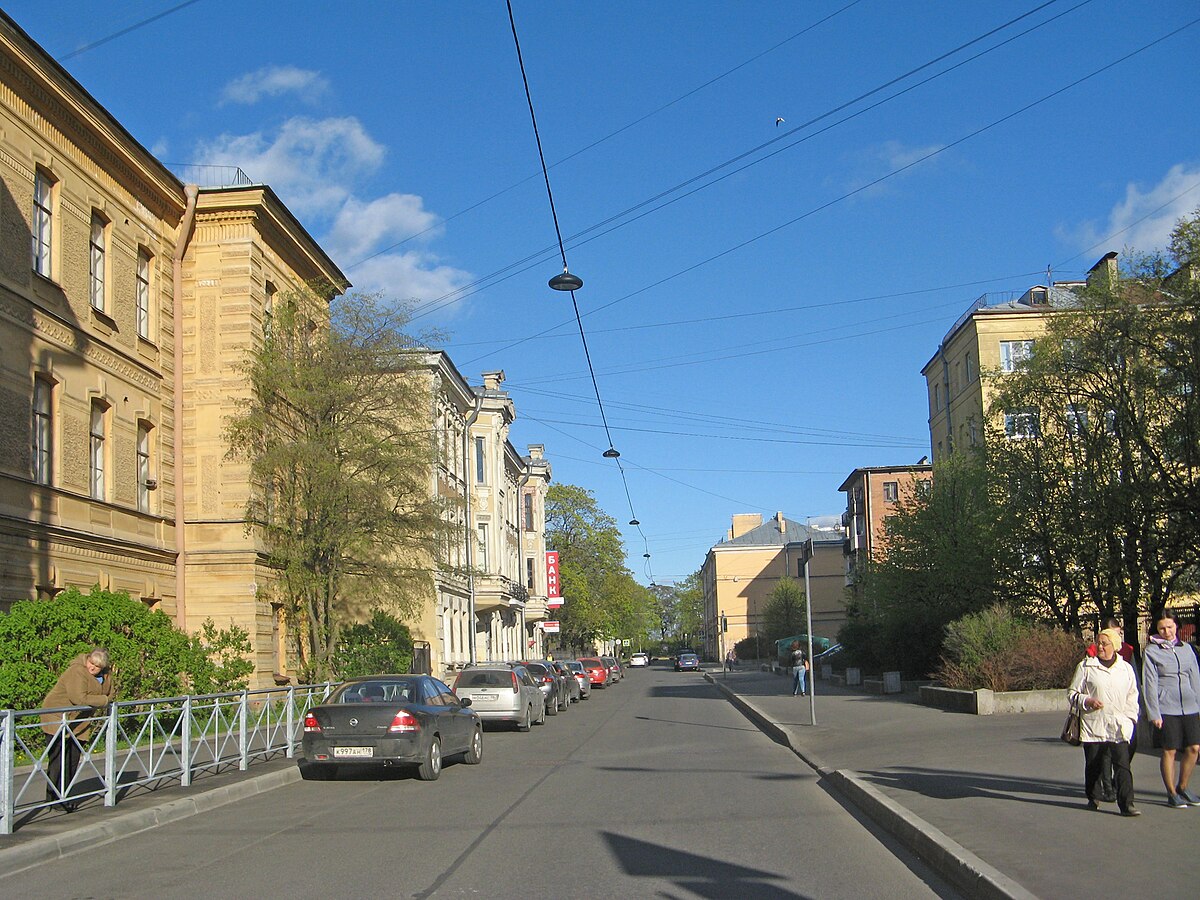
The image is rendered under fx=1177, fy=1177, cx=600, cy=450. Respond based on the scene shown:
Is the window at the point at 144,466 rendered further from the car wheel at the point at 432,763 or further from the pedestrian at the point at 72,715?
the pedestrian at the point at 72,715

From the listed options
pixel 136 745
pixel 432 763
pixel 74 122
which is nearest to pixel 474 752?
pixel 432 763

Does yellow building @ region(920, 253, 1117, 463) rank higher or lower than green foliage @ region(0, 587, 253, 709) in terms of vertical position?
higher

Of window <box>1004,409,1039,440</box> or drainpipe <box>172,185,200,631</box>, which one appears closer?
drainpipe <box>172,185,200,631</box>

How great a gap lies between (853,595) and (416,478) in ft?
88.0

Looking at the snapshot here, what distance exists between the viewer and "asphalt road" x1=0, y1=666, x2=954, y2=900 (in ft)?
27.6

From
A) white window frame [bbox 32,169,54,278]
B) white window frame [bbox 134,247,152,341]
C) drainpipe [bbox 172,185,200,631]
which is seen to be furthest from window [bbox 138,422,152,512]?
white window frame [bbox 32,169,54,278]

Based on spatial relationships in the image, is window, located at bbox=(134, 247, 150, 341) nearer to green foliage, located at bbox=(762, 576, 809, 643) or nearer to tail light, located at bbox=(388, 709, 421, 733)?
tail light, located at bbox=(388, 709, 421, 733)

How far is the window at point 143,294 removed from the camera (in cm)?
2678

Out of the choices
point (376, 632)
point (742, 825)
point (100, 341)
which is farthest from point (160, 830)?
point (376, 632)

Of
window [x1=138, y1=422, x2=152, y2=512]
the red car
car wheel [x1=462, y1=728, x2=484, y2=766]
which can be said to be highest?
window [x1=138, y1=422, x2=152, y2=512]

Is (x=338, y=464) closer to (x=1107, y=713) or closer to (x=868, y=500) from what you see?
(x=1107, y=713)

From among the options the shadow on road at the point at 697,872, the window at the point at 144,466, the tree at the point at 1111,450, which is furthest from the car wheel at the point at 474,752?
the tree at the point at 1111,450

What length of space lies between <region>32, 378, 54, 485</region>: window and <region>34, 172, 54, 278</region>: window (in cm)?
215

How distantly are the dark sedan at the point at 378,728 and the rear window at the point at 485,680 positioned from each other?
955 centimetres
